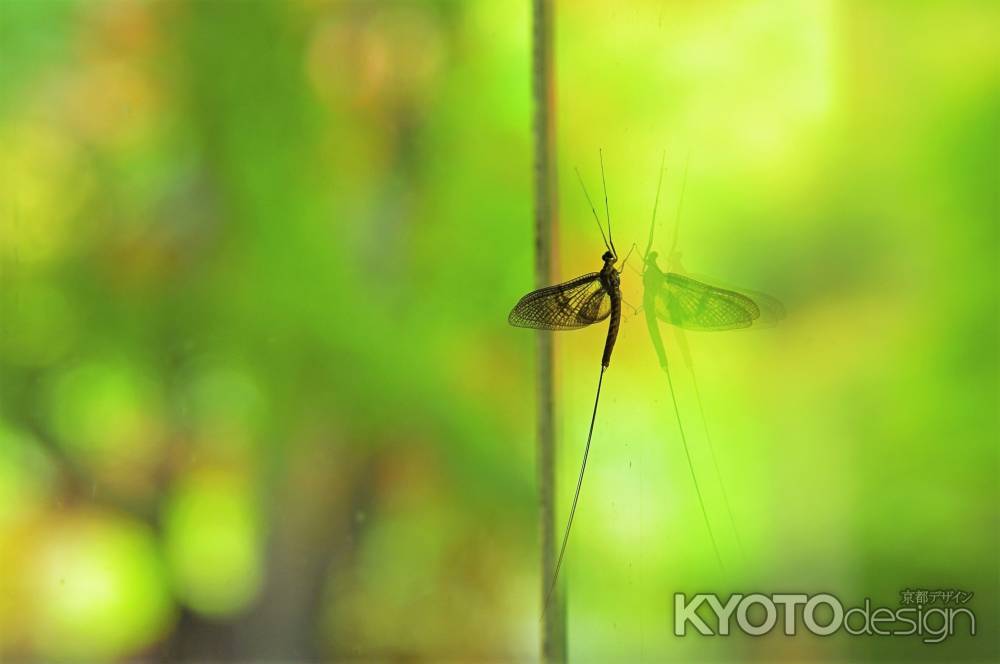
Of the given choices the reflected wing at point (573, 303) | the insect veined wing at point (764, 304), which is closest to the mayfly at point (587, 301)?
the reflected wing at point (573, 303)

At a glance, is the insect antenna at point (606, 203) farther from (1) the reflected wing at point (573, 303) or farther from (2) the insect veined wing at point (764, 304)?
(2) the insect veined wing at point (764, 304)

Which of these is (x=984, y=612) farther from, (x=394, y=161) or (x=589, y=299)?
(x=394, y=161)

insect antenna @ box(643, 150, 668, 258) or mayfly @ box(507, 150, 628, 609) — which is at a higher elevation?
insect antenna @ box(643, 150, 668, 258)

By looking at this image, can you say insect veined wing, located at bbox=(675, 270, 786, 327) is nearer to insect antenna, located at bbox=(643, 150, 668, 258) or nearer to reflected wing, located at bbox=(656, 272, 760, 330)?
reflected wing, located at bbox=(656, 272, 760, 330)

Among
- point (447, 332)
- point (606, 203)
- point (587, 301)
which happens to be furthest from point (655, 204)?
point (447, 332)

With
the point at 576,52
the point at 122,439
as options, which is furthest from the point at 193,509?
the point at 576,52

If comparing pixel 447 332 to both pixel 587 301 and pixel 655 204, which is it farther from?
pixel 655 204

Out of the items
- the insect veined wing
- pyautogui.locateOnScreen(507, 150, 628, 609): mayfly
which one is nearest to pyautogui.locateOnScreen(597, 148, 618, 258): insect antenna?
pyautogui.locateOnScreen(507, 150, 628, 609): mayfly

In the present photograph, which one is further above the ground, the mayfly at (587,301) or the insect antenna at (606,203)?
the insect antenna at (606,203)
